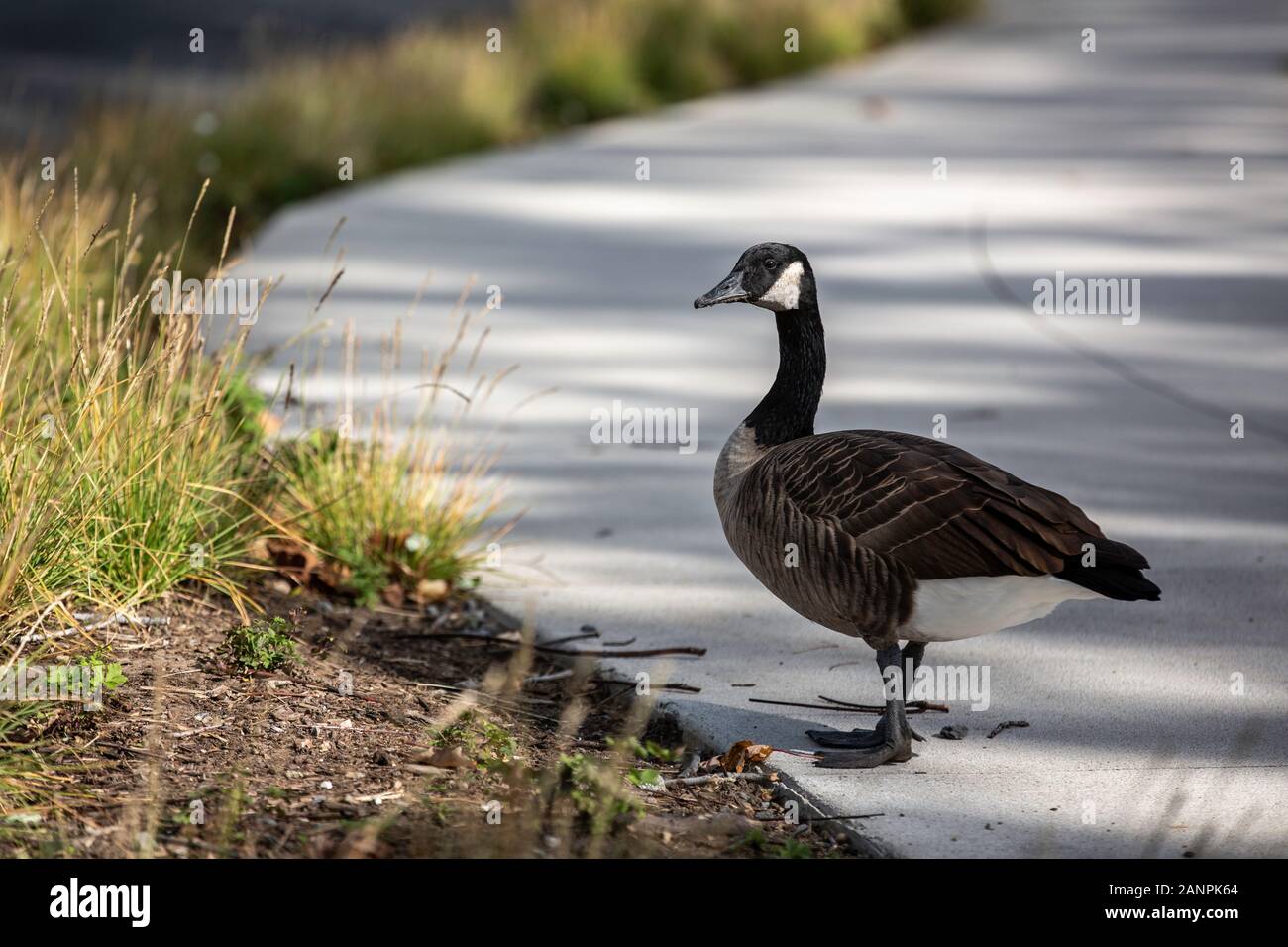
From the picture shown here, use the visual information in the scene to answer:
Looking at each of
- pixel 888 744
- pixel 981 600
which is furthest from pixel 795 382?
pixel 888 744

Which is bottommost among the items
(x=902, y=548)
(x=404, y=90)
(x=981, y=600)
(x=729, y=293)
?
(x=981, y=600)

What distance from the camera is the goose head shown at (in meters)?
4.60

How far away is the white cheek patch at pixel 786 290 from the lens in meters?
4.62

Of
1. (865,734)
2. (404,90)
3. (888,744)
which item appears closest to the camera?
(888,744)

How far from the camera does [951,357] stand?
8.71 meters

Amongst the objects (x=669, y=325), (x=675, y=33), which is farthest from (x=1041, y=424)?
(x=675, y=33)

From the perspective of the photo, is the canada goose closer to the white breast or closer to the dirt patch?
the white breast

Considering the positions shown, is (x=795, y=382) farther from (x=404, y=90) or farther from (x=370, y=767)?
(x=404, y=90)

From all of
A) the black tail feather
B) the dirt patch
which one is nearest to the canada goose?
the black tail feather

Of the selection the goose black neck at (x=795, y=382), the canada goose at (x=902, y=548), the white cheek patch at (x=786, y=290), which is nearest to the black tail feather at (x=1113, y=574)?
the canada goose at (x=902, y=548)

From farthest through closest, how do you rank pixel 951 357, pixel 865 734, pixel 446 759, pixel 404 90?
pixel 404 90 → pixel 951 357 → pixel 865 734 → pixel 446 759

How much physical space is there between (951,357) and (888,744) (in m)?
4.74

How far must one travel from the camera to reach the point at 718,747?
4.46 meters

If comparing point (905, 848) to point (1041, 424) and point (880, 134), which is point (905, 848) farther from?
point (880, 134)
